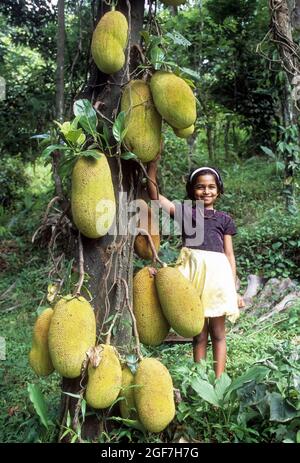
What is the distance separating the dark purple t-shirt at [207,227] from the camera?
2.05 m

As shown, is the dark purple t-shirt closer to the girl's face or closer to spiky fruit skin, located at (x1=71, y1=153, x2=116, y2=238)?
the girl's face

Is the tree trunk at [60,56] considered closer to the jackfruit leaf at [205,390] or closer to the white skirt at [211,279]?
the white skirt at [211,279]

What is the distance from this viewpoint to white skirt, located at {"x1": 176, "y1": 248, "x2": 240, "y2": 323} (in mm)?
1950

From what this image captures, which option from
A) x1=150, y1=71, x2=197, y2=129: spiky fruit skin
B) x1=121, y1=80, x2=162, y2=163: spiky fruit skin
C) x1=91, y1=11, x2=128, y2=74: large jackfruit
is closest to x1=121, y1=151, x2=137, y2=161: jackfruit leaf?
x1=121, y1=80, x2=162, y2=163: spiky fruit skin

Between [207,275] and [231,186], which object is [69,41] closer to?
[231,186]

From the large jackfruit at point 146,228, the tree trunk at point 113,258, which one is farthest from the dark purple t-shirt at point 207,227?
the tree trunk at point 113,258

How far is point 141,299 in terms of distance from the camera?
4.89ft

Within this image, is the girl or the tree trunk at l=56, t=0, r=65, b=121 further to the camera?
the tree trunk at l=56, t=0, r=65, b=121

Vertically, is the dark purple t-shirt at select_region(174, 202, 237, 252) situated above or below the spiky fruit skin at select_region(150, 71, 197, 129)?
below

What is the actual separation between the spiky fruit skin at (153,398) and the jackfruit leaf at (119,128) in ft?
2.15

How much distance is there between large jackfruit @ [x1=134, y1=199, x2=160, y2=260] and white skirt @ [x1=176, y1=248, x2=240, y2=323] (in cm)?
29

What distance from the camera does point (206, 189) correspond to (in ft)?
6.77

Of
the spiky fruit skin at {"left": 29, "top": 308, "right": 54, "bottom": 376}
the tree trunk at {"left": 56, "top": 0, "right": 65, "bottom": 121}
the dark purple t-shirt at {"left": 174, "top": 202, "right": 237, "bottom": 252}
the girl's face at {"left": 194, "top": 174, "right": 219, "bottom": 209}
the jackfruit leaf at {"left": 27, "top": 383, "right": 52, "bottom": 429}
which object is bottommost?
the jackfruit leaf at {"left": 27, "top": 383, "right": 52, "bottom": 429}
